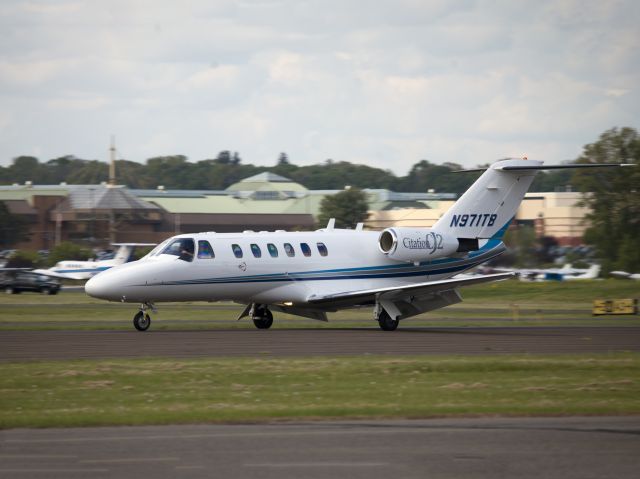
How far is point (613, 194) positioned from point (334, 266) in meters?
61.6

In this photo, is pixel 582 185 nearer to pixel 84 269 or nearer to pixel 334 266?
pixel 84 269

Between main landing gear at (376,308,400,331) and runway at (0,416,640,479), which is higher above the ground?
runway at (0,416,640,479)

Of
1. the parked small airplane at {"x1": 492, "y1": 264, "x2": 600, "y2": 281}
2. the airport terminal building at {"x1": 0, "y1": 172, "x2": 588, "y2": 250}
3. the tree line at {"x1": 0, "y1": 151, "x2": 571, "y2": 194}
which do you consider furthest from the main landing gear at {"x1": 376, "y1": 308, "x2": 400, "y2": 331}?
the tree line at {"x1": 0, "y1": 151, "x2": 571, "y2": 194}

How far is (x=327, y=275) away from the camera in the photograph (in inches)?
1238

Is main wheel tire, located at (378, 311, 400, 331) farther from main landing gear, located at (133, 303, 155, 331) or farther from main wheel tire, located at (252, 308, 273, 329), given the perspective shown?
main landing gear, located at (133, 303, 155, 331)

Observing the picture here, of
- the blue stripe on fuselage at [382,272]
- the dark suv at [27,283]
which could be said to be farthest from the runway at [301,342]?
the dark suv at [27,283]

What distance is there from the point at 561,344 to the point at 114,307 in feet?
78.3

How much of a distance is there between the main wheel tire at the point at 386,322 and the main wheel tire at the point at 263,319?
321 cm

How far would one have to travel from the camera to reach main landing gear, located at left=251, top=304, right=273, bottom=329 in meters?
31.6

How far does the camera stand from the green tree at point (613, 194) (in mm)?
86188

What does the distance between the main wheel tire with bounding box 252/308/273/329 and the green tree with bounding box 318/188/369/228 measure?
6472 cm

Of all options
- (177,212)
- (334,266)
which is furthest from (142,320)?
(177,212)

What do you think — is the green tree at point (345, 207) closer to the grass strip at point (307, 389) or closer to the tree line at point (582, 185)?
the tree line at point (582, 185)

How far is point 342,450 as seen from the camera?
12.1 m
